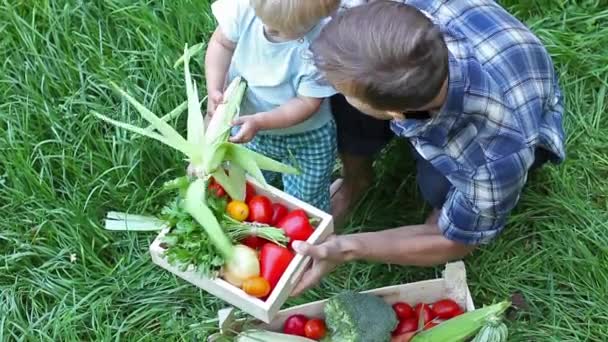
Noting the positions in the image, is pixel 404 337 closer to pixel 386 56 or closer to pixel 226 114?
pixel 226 114

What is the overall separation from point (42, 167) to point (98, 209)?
236 mm

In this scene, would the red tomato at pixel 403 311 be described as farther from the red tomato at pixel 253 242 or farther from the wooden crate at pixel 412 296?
the red tomato at pixel 253 242

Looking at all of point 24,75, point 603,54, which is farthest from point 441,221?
point 24,75

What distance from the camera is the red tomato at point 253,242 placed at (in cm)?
253

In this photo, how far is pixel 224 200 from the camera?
8.39 ft

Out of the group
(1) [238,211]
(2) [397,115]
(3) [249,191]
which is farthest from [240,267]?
(2) [397,115]

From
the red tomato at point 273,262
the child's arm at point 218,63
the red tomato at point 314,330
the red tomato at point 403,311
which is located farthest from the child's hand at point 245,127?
the red tomato at point 403,311

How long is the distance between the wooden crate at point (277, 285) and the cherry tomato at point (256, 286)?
0.01 m

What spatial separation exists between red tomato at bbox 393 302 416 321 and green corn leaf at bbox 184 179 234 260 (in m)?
0.66

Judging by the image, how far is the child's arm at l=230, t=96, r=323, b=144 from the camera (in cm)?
266

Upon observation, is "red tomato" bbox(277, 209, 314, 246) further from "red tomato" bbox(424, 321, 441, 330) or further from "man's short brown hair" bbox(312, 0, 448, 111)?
"red tomato" bbox(424, 321, 441, 330)

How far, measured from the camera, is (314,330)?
A: 2.81 meters

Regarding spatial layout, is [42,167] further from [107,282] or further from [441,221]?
[441,221]

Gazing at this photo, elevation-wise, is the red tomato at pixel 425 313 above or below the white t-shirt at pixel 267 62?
below
